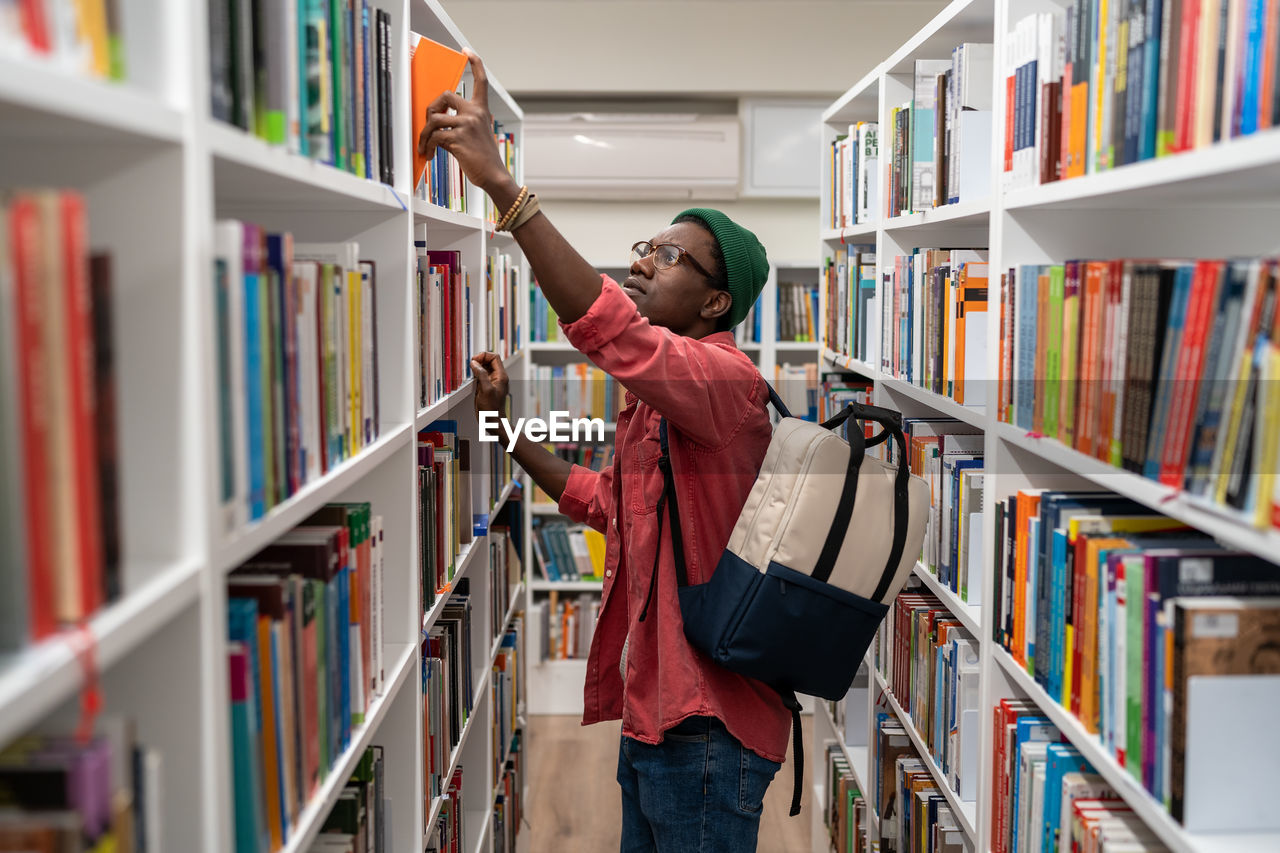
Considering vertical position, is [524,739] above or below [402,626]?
below

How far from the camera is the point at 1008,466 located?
1637 mm

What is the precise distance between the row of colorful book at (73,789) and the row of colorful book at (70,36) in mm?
442

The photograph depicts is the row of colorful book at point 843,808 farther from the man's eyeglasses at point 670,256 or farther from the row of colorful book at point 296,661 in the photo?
the row of colorful book at point 296,661

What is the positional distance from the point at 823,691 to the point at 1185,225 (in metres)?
0.88

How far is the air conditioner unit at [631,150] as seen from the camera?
15.8 feet

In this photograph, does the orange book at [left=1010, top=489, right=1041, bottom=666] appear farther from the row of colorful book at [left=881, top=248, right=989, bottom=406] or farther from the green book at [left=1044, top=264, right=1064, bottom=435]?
the row of colorful book at [left=881, top=248, right=989, bottom=406]

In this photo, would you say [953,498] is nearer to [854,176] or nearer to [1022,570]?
[1022,570]

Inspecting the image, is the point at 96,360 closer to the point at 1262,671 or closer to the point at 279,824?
the point at 279,824

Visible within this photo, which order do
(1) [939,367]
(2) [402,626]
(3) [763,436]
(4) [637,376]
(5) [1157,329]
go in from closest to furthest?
1. (5) [1157,329]
2. (4) [637,376]
3. (2) [402,626]
4. (3) [763,436]
5. (1) [939,367]

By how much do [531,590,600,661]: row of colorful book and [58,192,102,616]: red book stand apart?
12.7 feet

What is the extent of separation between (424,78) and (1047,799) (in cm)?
137

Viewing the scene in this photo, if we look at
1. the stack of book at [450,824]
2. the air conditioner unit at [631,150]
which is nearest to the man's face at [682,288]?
the stack of book at [450,824]

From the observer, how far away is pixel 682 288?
1892mm

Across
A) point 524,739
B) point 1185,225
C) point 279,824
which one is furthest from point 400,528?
point 524,739
